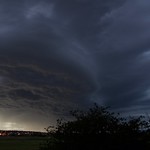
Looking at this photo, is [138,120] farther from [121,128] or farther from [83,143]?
Answer: [83,143]

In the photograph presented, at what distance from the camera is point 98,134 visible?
1189 cm

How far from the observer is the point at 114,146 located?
11.7 meters

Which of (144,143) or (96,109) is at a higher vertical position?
(96,109)

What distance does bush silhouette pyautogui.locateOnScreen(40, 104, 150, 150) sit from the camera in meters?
11.8

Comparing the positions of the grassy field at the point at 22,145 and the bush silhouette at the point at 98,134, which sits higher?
the grassy field at the point at 22,145

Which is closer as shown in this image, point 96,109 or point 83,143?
point 83,143

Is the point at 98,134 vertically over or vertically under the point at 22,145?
under

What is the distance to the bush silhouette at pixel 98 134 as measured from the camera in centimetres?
1178

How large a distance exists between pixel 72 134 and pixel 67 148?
1.72 feet

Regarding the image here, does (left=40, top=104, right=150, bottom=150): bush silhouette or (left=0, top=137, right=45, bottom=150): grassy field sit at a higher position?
(left=0, top=137, right=45, bottom=150): grassy field

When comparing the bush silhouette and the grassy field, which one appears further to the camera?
the grassy field

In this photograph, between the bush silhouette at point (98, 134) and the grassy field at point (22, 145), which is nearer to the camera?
the bush silhouette at point (98, 134)

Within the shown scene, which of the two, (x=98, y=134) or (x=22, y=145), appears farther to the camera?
(x=22, y=145)

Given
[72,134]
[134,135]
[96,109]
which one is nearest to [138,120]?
[134,135]
